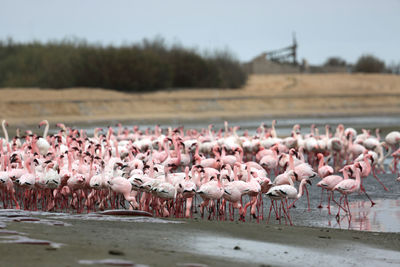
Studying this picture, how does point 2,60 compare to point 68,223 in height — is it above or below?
above

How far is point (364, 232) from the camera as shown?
10.1m

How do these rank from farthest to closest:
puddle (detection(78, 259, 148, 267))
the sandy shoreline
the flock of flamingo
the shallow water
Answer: the flock of flamingo, the shallow water, the sandy shoreline, puddle (detection(78, 259, 148, 267))

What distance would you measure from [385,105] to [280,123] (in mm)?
12790

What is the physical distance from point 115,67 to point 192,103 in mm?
7366

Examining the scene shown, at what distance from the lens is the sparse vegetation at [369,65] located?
3273 inches

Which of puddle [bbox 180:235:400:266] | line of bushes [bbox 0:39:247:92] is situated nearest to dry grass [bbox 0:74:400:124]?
line of bushes [bbox 0:39:247:92]

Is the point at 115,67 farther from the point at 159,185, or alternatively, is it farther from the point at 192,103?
the point at 159,185

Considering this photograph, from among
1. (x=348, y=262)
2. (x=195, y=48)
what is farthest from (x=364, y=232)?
(x=195, y=48)

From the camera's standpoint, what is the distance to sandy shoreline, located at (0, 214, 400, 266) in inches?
274

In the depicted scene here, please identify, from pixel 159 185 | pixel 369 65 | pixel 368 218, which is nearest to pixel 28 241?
pixel 159 185

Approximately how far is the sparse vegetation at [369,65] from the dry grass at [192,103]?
2849 cm

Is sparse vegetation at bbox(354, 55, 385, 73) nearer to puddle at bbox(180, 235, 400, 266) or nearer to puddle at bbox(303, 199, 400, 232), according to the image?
puddle at bbox(303, 199, 400, 232)

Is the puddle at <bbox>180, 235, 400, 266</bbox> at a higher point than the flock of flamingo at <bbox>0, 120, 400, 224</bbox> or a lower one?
lower

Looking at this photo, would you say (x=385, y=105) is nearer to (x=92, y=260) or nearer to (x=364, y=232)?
(x=364, y=232)
